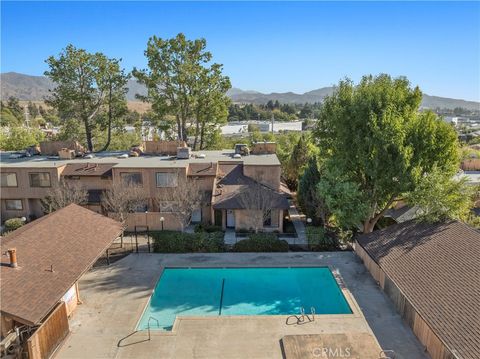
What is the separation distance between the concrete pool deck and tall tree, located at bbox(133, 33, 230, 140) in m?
26.8

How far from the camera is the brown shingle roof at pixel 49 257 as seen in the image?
15270mm

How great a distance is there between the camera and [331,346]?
16.8 m

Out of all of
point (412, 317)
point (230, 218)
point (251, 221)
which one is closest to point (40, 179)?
point (230, 218)

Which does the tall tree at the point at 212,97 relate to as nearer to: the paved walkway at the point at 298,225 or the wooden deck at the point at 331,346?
the paved walkway at the point at 298,225

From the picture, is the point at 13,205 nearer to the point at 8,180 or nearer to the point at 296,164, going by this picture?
the point at 8,180

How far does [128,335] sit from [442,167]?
22.8 metres

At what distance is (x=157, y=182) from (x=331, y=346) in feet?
70.7

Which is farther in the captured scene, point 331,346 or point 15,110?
point 15,110

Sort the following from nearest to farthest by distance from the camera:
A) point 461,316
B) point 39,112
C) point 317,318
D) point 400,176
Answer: point 461,316, point 317,318, point 400,176, point 39,112

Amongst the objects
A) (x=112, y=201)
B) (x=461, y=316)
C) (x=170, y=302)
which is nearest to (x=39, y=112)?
(x=112, y=201)

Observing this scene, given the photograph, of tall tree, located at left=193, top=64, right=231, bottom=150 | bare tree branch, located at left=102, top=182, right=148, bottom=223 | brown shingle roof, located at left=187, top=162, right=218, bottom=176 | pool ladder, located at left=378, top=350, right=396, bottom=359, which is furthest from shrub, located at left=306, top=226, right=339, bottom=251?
tall tree, located at left=193, top=64, right=231, bottom=150

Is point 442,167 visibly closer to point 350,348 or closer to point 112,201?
point 350,348

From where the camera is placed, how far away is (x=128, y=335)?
59.7 ft

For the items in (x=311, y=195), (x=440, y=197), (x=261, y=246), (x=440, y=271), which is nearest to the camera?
(x=440, y=271)
